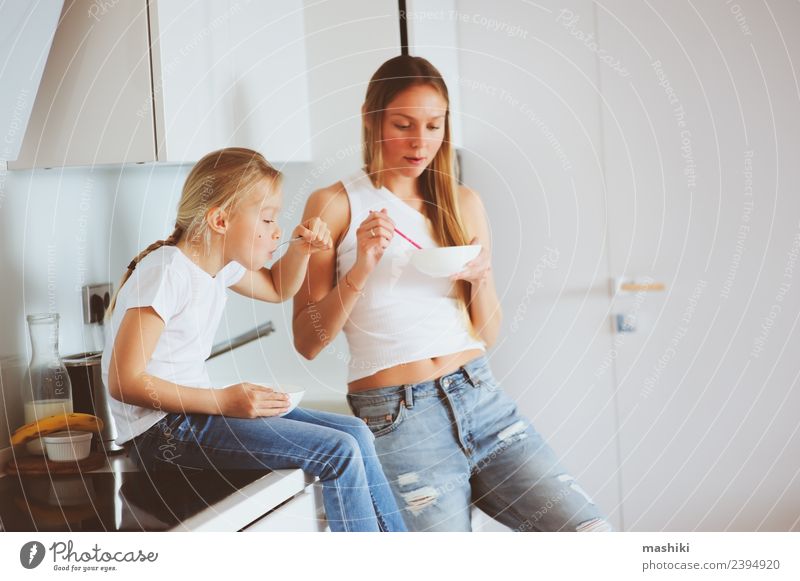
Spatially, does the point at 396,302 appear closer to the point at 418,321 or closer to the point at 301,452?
the point at 418,321

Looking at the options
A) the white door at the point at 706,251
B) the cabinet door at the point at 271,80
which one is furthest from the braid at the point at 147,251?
the white door at the point at 706,251

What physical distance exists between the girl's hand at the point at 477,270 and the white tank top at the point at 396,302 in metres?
0.02

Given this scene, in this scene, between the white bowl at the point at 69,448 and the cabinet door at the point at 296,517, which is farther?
the white bowl at the point at 69,448

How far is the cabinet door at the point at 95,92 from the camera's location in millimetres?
948

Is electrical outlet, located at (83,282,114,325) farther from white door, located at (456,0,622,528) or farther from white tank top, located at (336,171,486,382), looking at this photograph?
white door, located at (456,0,622,528)

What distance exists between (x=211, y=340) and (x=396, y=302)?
0.71ft

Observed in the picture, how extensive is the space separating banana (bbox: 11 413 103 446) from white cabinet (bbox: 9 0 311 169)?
29 centimetres

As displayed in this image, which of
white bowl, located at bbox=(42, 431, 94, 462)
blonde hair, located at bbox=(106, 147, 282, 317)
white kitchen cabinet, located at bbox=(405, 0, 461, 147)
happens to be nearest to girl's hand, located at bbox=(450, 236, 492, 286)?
white kitchen cabinet, located at bbox=(405, 0, 461, 147)

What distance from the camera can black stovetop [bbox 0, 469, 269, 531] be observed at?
0.89 m

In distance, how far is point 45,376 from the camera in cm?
102

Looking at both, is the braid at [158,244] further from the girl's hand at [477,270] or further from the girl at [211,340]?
the girl's hand at [477,270]

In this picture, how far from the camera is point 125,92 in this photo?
3.14ft
